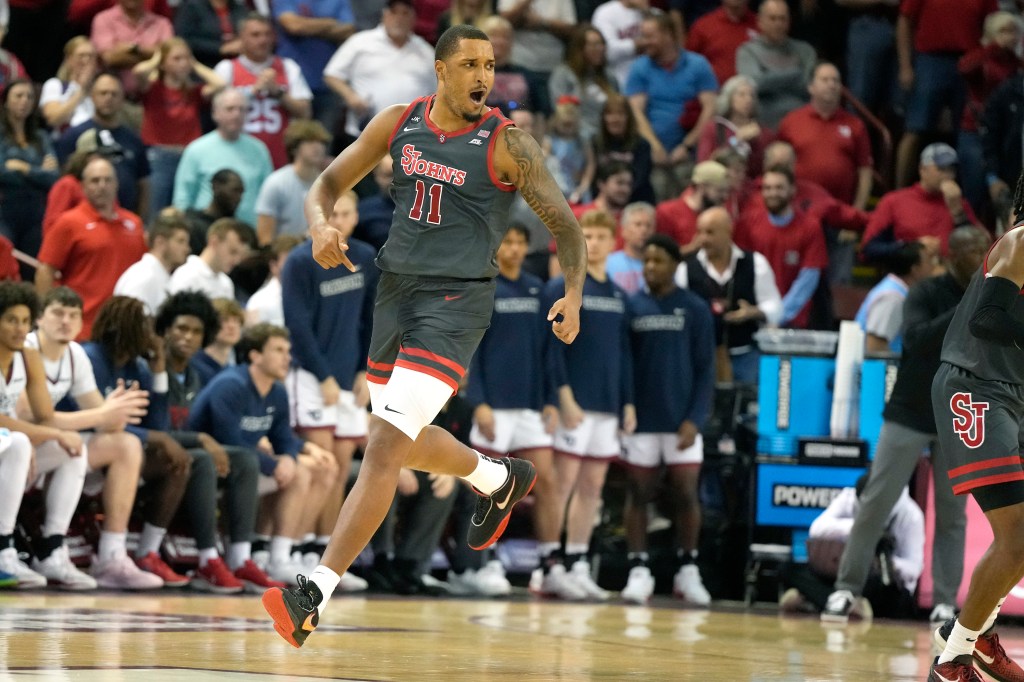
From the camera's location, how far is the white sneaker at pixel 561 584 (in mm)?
11078

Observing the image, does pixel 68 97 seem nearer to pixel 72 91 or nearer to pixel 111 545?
pixel 72 91

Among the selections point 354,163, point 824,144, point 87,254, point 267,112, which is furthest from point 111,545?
point 824,144

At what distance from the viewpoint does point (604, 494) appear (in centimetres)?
1207

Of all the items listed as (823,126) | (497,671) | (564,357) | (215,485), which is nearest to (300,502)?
(215,485)

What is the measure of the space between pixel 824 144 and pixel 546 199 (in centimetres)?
901

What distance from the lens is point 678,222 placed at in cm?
1313

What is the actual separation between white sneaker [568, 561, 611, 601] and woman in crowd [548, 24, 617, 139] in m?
4.56

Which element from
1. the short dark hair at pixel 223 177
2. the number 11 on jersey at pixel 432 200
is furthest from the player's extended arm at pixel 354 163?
the short dark hair at pixel 223 177

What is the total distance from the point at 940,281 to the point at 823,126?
4.99 metres

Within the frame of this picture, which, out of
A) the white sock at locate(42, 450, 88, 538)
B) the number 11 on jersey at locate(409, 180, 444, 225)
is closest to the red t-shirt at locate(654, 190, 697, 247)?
the white sock at locate(42, 450, 88, 538)

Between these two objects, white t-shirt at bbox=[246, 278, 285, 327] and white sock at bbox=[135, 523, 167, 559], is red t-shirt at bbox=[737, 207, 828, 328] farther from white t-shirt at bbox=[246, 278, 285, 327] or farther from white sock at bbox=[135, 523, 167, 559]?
white sock at bbox=[135, 523, 167, 559]

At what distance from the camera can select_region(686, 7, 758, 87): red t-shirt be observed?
51.9ft

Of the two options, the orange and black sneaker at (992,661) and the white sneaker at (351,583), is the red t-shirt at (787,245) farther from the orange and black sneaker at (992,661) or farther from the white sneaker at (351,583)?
the orange and black sneaker at (992,661)

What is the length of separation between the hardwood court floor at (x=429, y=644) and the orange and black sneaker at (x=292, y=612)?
139 millimetres
